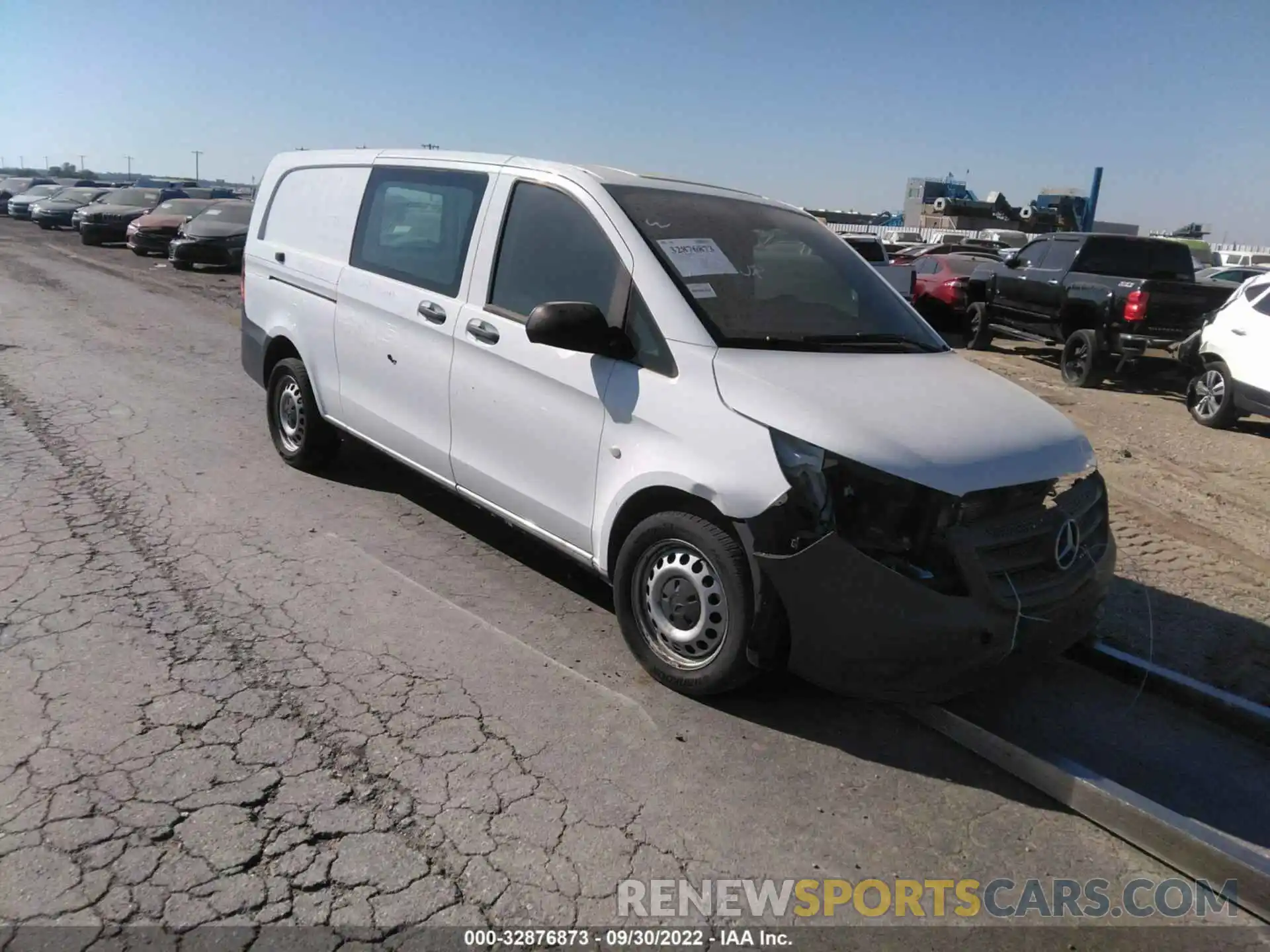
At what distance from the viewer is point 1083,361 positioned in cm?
1222

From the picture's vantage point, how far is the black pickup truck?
1158cm

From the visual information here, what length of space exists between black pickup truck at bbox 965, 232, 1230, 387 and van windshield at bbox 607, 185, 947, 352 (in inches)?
331

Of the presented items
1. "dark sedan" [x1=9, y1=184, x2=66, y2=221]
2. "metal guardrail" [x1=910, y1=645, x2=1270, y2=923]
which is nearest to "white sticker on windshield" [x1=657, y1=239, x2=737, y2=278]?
"metal guardrail" [x1=910, y1=645, x2=1270, y2=923]

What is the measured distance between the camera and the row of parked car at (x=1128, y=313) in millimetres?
9883

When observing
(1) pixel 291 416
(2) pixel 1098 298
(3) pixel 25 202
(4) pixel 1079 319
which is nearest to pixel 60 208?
(3) pixel 25 202

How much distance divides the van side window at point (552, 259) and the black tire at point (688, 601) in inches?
38.1

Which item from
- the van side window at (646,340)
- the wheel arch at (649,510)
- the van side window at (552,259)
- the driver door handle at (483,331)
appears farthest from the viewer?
the driver door handle at (483,331)

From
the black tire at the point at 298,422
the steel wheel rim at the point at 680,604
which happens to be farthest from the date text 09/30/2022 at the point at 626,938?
the black tire at the point at 298,422

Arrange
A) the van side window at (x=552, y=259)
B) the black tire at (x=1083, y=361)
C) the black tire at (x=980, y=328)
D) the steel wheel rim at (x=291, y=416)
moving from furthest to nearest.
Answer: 1. the black tire at (x=980, y=328)
2. the black tire at (x=1083, y=361)
3. the steel wheel rim at (x=291, y=416)
4. the van side window at (x=552, y=259)

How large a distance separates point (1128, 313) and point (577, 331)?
10142mm

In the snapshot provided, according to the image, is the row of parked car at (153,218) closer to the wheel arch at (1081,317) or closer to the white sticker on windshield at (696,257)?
the wheel arch at (1081,317)

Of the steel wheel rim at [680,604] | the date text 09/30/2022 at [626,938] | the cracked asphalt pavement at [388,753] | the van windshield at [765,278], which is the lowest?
the date text 09/30/2022 at [626,938]

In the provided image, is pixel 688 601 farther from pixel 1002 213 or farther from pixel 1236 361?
pixel 1002 213

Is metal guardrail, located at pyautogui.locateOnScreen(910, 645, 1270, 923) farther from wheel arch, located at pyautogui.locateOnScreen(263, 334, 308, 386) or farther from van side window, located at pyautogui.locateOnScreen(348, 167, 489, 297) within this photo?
wheel arch, located at pyautogui.locateOnScreen(263, 334, 308, 386)
